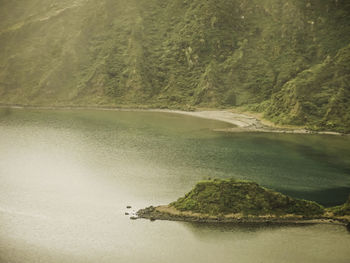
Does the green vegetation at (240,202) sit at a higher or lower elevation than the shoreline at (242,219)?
higher

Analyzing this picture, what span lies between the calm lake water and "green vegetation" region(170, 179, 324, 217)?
3.62 m

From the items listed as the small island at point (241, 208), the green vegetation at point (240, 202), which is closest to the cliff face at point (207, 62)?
the green vegetation at point (240, 202)

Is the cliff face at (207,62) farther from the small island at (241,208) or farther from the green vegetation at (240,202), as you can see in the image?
the small island at (241,208)

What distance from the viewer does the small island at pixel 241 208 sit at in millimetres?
63375

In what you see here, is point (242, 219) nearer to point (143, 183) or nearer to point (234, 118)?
point (143, 183)

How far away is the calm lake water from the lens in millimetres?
56344

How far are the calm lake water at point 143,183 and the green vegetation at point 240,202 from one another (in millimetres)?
3617

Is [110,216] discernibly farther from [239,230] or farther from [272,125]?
[272,125]

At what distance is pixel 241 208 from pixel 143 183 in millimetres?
22318

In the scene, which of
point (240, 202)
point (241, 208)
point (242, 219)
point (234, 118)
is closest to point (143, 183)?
point (240, 202)

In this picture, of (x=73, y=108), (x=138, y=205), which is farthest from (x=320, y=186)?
(x=73, y=108)

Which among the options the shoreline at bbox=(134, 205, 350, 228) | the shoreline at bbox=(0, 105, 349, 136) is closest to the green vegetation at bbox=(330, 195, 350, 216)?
the shoreline at bbox=(134, 205, 350, 228)

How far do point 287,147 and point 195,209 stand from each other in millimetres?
53776

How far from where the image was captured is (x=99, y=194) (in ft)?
251
